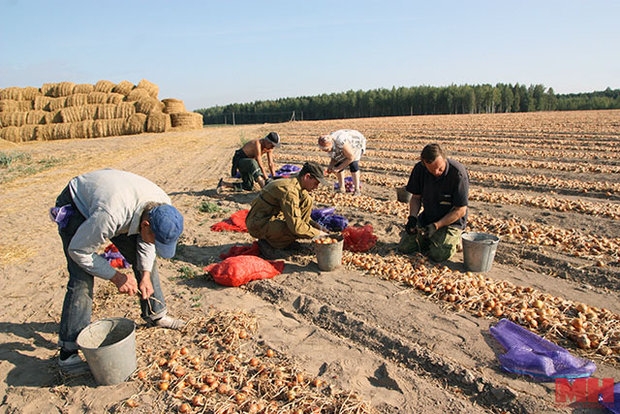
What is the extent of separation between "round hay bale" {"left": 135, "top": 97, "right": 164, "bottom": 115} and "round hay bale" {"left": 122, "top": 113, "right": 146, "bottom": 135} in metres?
0.61

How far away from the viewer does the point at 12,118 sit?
22.0 meters

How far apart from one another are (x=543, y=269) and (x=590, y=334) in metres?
1.52

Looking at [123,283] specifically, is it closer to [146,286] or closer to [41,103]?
[146,286]

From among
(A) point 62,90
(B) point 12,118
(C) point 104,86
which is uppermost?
(C) point 104,86

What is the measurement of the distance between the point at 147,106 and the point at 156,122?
1.29m

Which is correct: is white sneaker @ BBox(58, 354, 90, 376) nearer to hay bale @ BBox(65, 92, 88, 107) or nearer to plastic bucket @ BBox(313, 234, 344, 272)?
plastic bucket @ BBox(313, 234, 344, 272)

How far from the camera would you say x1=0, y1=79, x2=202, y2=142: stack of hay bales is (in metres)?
21.9

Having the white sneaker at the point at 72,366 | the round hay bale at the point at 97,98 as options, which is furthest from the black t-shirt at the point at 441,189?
the round hay bale at the point at 97,98

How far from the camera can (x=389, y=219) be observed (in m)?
6.38

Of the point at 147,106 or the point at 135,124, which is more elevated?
the point at 147,106

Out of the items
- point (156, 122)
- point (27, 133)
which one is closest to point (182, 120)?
point (156, 122)

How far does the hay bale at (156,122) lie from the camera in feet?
77.6

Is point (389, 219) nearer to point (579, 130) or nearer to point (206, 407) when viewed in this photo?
point (206, 407)

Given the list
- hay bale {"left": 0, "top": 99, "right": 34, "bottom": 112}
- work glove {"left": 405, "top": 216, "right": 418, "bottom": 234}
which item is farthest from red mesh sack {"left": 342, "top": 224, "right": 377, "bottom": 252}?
hay bale {"left": 0, "top": 99, "right": 34, "bottom": 112}
